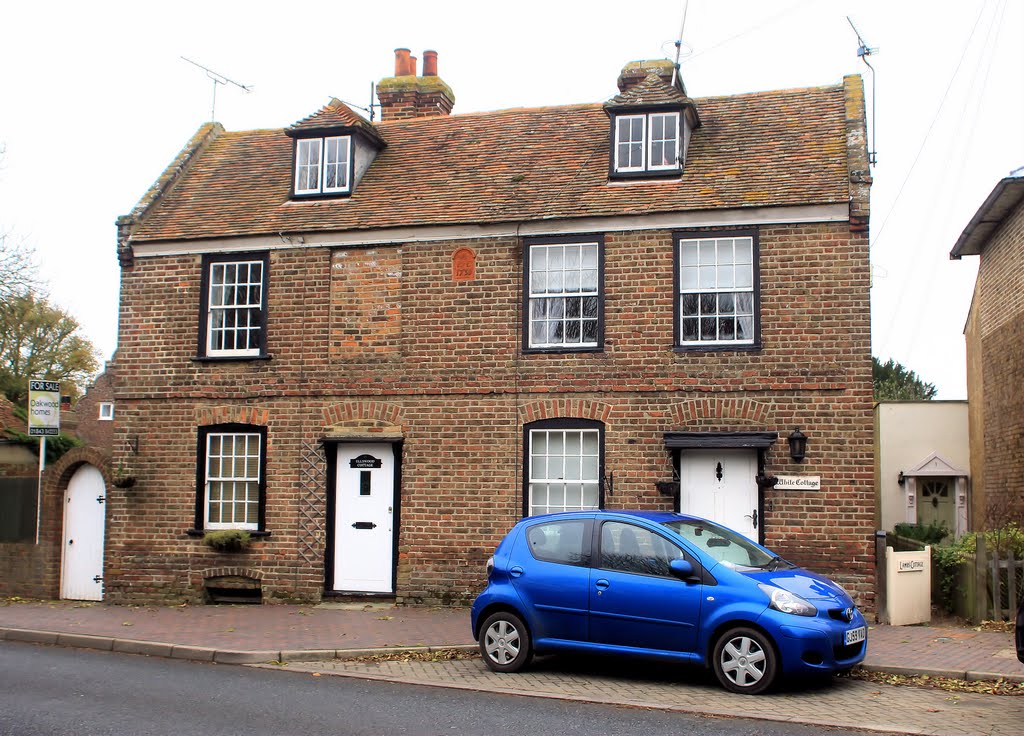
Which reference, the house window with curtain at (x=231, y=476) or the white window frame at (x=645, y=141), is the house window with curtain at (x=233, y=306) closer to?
the house window with curtain at (x=231, y=476)

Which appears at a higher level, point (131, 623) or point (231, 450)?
point (231, 450)

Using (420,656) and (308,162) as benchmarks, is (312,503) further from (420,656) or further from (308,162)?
(308,162)

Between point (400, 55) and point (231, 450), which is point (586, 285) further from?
point (400, 55)

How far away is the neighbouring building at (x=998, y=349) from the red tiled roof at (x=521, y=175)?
4180mm

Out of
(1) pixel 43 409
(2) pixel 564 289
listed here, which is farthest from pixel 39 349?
(2) pixel 564 289

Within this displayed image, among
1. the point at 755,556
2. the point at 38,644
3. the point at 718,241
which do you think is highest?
the point at 718,241

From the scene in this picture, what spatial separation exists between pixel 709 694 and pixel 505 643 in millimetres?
2103

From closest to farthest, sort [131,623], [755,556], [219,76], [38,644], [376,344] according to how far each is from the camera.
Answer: [755,556] → [38,644] → [131,623] → [376,344] → [219,76]

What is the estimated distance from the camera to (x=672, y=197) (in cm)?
1520

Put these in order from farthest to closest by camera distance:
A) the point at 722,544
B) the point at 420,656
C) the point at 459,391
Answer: the point at 459,391 → the point at 420,656 → the point at 722,544

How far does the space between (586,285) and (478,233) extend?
181 cm

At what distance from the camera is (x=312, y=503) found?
16.0m

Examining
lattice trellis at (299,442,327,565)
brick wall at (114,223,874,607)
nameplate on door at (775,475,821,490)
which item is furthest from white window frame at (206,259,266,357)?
nameplate on door at (775,475,821,490)

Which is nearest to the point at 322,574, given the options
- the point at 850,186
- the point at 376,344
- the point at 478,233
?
the point at 376,344
